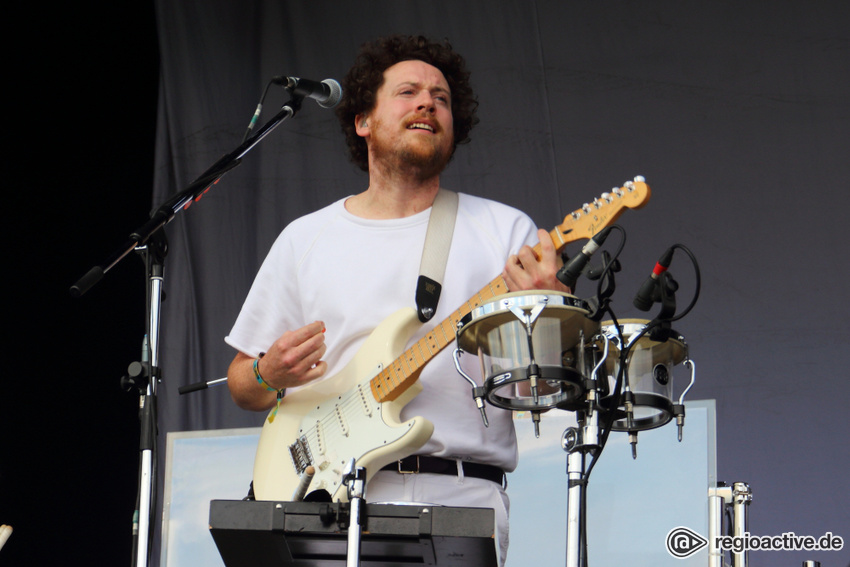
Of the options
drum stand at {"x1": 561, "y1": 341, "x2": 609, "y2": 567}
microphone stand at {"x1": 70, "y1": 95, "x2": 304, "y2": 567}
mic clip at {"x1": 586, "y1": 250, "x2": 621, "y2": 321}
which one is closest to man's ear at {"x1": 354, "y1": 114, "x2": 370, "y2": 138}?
microphone stand at {"x1": 70, "y1": 95, "x2": 304, "y2": 567}

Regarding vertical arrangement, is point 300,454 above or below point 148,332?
below

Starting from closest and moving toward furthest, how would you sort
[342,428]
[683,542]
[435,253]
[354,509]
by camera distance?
[354,509] < [342,428] < [435,253] < [683,542]


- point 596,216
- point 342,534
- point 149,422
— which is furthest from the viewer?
point 596,216

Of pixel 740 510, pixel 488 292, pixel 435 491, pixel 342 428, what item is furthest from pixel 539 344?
pixel 740 510

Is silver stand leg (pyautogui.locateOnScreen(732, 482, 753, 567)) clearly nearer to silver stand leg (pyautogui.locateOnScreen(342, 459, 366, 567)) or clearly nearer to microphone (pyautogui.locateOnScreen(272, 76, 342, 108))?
silver stand leg (pyautogui.locateOnScreen(342, 459, 366, 567))

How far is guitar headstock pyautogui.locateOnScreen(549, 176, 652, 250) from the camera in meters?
2.41

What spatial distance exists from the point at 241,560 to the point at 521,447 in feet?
4.63

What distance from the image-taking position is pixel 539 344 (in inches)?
81.0

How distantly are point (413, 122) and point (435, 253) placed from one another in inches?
18.2

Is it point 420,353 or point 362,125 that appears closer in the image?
point 420,353

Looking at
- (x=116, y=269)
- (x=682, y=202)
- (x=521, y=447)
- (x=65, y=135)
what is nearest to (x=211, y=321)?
(x=116, y=269)

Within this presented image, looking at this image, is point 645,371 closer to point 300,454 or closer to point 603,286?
point 603,286

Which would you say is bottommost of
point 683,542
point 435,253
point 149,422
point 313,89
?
point 683,542

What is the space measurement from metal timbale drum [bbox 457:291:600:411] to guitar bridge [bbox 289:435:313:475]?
67cm
